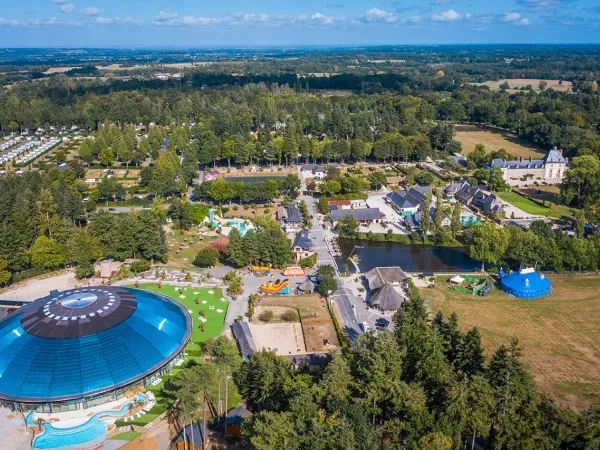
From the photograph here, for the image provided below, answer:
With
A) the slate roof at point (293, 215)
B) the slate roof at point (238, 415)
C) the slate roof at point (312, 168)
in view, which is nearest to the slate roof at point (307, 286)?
the slate roof at point (238, 415)

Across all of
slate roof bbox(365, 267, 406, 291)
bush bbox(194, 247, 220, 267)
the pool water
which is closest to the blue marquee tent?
slate roof bbox(365, 267, 406, 291)

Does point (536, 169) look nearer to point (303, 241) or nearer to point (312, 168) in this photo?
point (312, 168)

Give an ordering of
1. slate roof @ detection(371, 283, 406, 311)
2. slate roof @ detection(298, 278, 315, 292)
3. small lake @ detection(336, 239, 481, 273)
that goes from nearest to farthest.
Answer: slate roof @ detection(371, 283, 406, 311) → slate roof @ detection(298, 278, 315, 292) → small lake @ detection(336, 239, 481, 273)

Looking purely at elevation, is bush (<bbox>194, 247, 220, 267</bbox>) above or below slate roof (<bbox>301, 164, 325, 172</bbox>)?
below

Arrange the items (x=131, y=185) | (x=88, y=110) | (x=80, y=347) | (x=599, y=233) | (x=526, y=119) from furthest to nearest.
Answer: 1. (x=88, y=110)
2. (x=526, y=119)
3. (x=131, y=185)
4. (x=599, y=233)
5. (x=80, y=347)

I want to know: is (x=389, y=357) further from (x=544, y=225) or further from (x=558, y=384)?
(x=544, y=225)

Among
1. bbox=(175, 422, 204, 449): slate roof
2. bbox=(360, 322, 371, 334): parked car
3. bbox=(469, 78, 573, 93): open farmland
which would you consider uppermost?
bbox=(469, 78, 573, 93): open farmland

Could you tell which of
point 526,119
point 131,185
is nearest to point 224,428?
point 131,185

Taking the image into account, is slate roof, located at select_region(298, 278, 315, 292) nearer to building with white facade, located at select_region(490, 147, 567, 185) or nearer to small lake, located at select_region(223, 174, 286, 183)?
small lake, located at select_region(223, 174, 286, 183)
